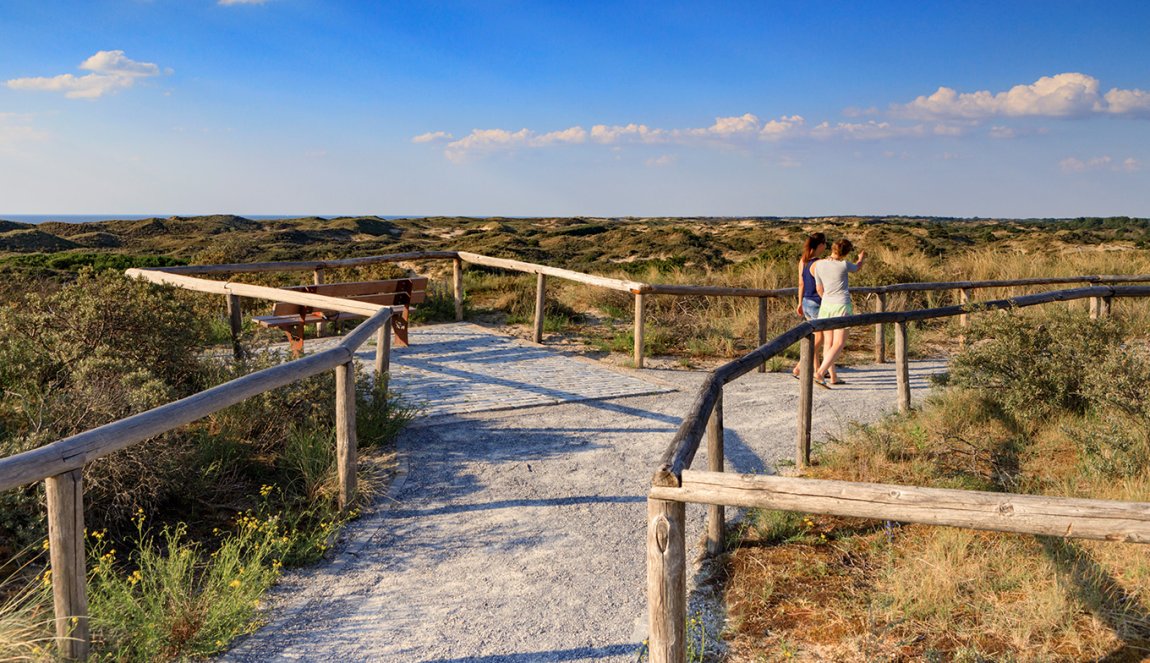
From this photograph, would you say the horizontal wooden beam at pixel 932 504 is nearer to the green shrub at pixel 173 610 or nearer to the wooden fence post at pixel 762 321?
the green shrub at pixel 173 610

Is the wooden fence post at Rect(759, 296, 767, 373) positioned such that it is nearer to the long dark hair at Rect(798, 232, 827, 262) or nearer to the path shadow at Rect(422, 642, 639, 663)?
the long dark hair at Rect(798, 232, 827, 262)

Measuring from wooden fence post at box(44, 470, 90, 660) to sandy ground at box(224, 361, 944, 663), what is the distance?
65cm

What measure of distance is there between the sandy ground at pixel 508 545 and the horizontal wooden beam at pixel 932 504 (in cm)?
101

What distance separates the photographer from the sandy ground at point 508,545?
3.54m

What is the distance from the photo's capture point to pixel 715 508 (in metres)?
4.29

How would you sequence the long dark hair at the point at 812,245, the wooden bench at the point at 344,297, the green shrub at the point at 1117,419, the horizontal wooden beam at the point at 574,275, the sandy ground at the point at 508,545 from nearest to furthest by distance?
the sandy ground at the point at 508,545 < the green shrub at the point at 1117,419 < the long dark hair at the point at 812,245 < the horizontal wooden beam at the point at 574,275 < the wooden bench at the point at 344,297

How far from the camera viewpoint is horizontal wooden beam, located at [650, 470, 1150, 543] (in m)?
2.47

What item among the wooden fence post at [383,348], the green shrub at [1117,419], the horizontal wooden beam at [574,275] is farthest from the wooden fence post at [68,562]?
the horizontal wooden beam at [574,275]

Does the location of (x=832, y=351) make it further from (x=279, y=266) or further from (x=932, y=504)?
(x=279, y=266)

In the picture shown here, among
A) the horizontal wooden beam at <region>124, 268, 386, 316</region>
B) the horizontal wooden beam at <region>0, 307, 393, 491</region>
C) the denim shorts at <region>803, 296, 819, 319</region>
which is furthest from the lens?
the denim shorts at <region>803, 296, 819, 319</region>

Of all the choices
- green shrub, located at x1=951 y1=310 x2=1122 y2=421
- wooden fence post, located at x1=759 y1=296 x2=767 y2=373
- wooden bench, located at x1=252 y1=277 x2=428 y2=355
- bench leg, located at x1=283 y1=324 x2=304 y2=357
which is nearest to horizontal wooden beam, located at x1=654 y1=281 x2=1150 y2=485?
green shrub, located at x1=951 y1=310 x2=1122 y2=421

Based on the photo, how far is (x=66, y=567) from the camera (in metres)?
2.91

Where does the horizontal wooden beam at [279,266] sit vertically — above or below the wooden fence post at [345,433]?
above

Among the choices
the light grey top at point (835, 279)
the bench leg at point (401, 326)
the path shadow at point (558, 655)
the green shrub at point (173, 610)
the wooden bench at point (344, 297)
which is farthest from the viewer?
the bench leg at point (401, 326)
